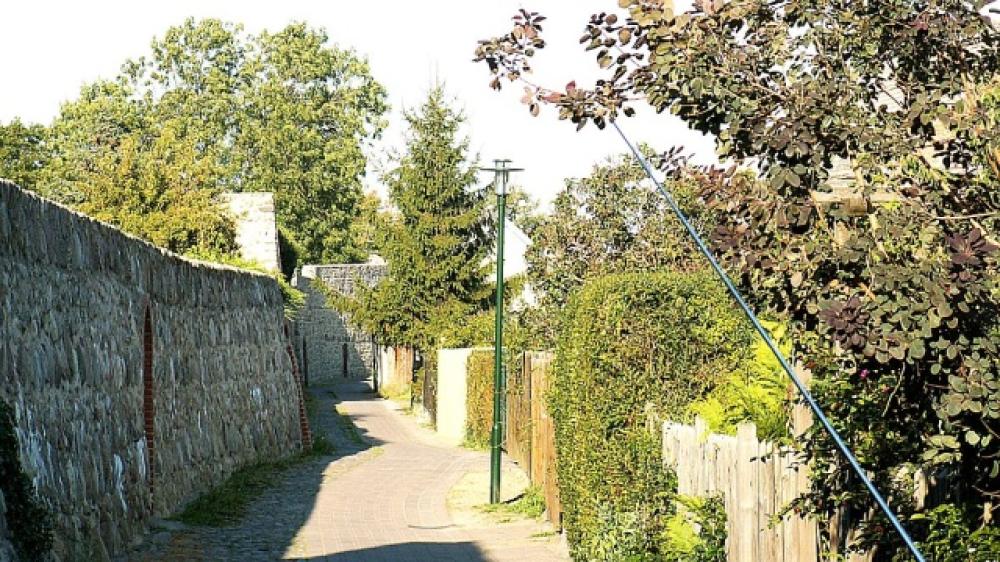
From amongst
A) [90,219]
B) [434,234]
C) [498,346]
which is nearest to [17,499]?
[90,219]

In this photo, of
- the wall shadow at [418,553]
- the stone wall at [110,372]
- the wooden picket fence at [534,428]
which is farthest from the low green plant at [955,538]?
the wooden picket fence at [534,428]

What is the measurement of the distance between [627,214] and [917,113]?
2305cm

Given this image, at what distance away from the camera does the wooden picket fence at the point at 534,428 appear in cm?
1645

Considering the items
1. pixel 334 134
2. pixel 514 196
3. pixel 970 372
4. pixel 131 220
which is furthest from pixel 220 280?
pixel 514 196

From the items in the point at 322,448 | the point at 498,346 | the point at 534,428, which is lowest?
the point at 322,448

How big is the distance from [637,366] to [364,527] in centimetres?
585

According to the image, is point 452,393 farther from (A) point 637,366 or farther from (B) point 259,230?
(A) point 637,366

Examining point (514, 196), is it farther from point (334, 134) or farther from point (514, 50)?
point (514, 50)

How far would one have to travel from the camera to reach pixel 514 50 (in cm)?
581

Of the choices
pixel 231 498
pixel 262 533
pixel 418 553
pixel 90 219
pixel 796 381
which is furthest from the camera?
pixel 231 498

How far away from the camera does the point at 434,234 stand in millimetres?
42406

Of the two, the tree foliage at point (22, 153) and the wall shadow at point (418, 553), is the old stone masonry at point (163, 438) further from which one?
the tree foliage at point (22, 153)

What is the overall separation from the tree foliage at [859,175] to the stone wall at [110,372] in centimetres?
568

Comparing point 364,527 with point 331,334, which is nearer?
point 364,527
